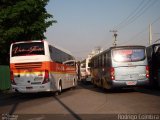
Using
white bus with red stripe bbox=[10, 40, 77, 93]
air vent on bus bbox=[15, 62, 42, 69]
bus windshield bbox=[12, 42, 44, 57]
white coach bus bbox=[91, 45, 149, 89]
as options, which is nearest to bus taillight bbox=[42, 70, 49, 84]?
white bus with red stripe bbox=[10, 40, 77, 93]

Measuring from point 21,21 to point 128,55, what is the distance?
11120mm

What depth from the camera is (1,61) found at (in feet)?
110

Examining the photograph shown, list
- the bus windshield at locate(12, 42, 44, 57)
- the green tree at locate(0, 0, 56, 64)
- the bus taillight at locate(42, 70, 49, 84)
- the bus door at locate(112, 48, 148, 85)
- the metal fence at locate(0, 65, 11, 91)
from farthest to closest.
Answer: the metal fence at locate(0, 65, 11, 91) < the green tree at locate(0, 0, 56, 64) < the bus windshield at locate(12, 42, 44, 57) < the bus door at locate(112, 48, 148, 85) < the bus taillight at locate(42, 70, 49, 84)

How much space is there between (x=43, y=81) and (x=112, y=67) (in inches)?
162

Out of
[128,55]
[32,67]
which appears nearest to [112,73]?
[128,55]

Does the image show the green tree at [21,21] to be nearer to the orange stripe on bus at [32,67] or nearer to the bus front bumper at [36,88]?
the orange stripe on bus at [32,67]

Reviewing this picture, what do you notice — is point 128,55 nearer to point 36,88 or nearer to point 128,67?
point 128,67

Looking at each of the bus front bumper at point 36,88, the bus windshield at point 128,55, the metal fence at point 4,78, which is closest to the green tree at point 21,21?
the metal fence at point 4,78

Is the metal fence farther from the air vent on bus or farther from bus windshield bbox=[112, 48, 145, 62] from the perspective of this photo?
bus windshield bbox=[112, 48, 145, 62]

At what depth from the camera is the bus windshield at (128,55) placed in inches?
866

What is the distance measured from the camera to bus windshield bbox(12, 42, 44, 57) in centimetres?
2192

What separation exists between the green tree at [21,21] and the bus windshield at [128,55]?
31.9 ft

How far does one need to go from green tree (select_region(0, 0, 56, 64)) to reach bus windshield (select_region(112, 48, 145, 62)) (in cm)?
A: 972

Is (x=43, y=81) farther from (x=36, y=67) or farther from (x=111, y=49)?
(x=111, y=49)
